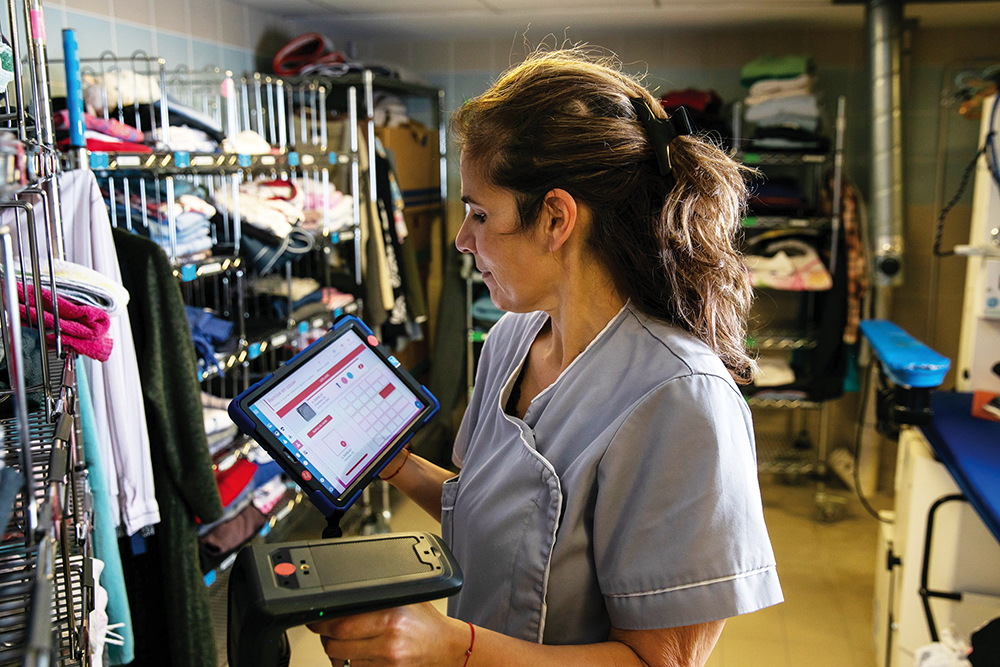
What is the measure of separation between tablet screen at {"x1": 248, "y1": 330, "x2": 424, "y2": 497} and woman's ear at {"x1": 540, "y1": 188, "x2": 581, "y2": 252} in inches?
12.8

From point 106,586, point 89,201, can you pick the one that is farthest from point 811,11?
point 106,586

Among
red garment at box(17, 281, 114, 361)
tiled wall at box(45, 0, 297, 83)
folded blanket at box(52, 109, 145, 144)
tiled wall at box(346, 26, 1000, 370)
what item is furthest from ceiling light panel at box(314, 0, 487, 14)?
red garment at box(17, 281, 114, 361)

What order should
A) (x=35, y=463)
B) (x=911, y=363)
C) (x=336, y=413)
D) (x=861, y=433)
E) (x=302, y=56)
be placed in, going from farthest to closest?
(x=861, y=433) → (x=302, y=56) → (x=911, y=363) → (x=336, y=413) → (x=35, y=463)

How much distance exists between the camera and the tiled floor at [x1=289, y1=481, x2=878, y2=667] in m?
2.56

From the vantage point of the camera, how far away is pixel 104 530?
148 centimetres

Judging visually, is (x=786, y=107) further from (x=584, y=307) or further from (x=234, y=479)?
(x=584, y=307)

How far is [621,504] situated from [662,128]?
1.56 ft

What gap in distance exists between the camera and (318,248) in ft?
9.15

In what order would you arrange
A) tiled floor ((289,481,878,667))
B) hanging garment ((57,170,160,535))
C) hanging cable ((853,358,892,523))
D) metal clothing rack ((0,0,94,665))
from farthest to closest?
hanging cable ((853,358,892,523)) < tiled floor ((289,481,878,667)) < hanging garment ((57,170,160,535)) < metal clothing rack ((0,0,94,665))

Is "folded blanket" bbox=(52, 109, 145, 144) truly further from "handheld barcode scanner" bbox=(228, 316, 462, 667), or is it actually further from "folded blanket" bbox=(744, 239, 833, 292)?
"folded blanket" bbox=(744, 239, 833, 292)

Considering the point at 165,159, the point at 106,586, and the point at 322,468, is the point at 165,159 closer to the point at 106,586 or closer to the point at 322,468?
the point at 106,586

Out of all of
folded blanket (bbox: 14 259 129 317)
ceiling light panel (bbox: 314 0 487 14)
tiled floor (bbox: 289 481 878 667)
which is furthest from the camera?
ceiling light panel (bbox: 314 0 487 14)

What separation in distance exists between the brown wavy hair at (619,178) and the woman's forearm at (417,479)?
1.54 ft

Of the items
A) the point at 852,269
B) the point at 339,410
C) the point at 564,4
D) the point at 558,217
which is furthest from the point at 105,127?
the point at 852,269
